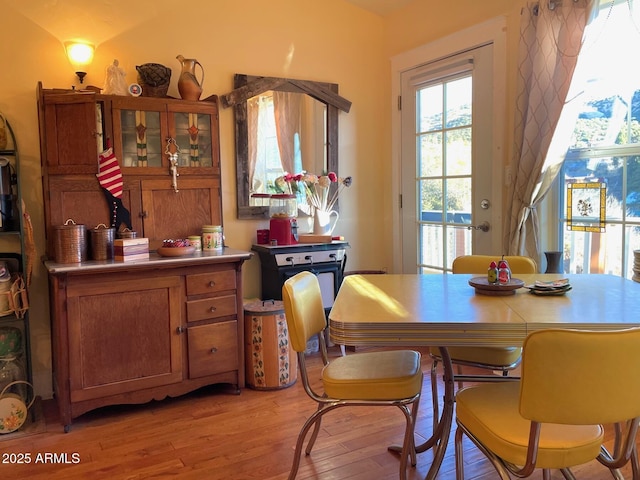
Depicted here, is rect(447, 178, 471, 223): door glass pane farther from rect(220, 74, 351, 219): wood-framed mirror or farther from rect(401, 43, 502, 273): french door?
rect(220, 74, 351, 219): wood-framed mirror

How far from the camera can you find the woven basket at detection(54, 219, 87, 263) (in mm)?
2875

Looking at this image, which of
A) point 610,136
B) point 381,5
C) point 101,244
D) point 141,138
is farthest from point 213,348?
point 381,5

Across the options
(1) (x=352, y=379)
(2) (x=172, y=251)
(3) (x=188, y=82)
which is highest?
(3) (x=188, y=82)

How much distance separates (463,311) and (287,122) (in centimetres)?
248

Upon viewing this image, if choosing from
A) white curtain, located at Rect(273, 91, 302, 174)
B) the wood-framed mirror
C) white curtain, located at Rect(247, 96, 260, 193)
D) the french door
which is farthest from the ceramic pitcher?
the french door

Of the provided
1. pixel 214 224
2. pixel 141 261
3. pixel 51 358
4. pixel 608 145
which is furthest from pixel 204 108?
pixel 608 145

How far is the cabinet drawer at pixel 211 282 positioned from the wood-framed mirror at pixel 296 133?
731 millimetres

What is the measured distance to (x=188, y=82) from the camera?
10.9 feet

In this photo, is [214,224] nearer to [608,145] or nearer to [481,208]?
[481,208]

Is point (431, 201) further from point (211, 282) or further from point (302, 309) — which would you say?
point (302, 309)

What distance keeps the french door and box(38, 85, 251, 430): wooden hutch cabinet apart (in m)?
1.50

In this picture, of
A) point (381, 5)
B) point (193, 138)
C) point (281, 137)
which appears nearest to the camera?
point (193, 138)

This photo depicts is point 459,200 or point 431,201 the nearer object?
point 459,200

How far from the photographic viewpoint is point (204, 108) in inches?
132
